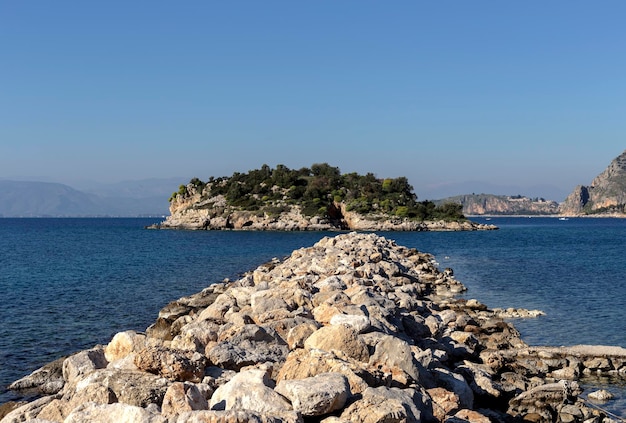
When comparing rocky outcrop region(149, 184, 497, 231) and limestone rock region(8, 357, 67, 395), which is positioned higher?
rocky outcrop region(149, 184, 497, 231)

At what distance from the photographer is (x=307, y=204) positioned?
346ft

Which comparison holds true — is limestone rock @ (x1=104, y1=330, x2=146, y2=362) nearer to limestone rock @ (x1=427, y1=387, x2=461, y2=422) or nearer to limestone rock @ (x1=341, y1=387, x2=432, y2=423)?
limestone rock @ (x1=341, y1=387, x2=432, y2=423)

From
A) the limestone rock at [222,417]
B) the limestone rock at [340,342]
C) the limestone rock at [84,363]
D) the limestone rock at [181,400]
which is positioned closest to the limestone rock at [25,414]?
the limestone rock at [84,363]

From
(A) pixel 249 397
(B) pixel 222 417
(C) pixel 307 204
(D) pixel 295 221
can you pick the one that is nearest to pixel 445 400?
A: (A) pixel 249 397

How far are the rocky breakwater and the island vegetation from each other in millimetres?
87945

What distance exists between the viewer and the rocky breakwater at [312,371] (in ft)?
21.3

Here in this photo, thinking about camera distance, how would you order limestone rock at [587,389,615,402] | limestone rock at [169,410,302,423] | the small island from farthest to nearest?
1. the small island
2. limestone rock at [587,389,615,402]
3. limestone rock at [169,410,302,423]

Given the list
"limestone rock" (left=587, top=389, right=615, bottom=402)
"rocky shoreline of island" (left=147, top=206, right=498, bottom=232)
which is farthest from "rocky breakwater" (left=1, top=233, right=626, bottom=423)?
"rocky shoreline of island" (left=147, top=206, right=498, bottom=232)

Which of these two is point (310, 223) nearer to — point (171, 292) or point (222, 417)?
point (171, 292)

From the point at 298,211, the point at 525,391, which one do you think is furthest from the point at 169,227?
the point at 525,391

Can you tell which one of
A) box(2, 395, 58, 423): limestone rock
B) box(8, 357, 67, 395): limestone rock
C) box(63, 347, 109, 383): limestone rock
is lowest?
box(8, 357, 67, 395): limestone rock

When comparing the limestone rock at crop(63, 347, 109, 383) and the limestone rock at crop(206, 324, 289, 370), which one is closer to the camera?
the limestone rock at crop(206, 324, 289, 370)

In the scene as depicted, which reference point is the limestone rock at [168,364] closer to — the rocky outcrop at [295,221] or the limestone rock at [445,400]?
the limestone rock at [445,400]

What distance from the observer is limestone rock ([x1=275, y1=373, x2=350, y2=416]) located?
6.43 meters
